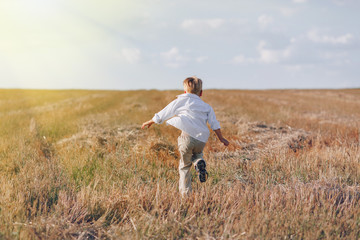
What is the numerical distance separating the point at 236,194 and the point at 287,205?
1.84 feet

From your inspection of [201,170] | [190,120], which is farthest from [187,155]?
[190,120]

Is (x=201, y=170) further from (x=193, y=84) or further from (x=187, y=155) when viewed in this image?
(x=193, y=84)

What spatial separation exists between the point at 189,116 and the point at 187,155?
0.51 metres

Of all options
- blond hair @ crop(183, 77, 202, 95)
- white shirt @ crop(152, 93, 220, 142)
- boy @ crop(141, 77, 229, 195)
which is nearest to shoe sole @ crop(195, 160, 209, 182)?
boy @ crop(141, 77, 229, 195)

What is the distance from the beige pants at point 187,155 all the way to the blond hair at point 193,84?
0.57 m

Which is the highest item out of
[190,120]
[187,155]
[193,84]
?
[193,84]

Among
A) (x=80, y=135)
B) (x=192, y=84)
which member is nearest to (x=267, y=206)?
(x=192, y=84)

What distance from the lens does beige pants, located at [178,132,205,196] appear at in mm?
3760

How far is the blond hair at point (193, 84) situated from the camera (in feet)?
12.3

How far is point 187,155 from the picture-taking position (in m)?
3.82

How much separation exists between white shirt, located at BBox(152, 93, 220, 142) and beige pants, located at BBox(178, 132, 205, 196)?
8 centimetres

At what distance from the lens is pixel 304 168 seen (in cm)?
472

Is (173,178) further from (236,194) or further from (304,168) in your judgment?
(304,168)

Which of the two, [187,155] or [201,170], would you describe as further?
[187,155]
